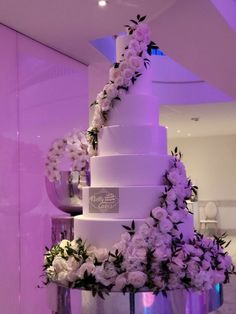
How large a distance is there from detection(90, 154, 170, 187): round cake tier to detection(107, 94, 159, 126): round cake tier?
0.89 feet

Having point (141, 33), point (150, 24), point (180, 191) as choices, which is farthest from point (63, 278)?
point (150, 24)

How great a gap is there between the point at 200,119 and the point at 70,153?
687cm

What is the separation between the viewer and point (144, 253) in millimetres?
2668

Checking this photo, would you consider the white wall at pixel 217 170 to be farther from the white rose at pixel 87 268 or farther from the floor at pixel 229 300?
the white rose at pixel 87 268

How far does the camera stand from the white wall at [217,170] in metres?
13.2

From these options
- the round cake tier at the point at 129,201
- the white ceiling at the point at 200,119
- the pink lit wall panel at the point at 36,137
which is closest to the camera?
the round cake tier at the point at 129,201

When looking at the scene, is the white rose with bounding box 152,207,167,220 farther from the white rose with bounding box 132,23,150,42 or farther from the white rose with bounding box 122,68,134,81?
the white rose with bounding box 132,23,150,42

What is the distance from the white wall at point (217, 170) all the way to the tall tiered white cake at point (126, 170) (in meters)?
10.4

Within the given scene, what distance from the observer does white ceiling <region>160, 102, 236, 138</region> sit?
908 centimetres

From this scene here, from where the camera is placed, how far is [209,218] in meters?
13.3

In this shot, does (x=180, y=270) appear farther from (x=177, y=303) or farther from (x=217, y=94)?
(x=217, y=94)

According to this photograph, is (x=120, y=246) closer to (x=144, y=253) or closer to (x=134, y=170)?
(x=144, y=253)

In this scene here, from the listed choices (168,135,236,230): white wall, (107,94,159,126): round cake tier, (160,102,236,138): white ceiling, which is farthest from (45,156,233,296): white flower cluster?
(168,135,236,230): white wall

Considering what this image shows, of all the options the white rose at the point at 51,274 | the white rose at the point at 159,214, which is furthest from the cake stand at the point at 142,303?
the white rose at the point at 159,214
